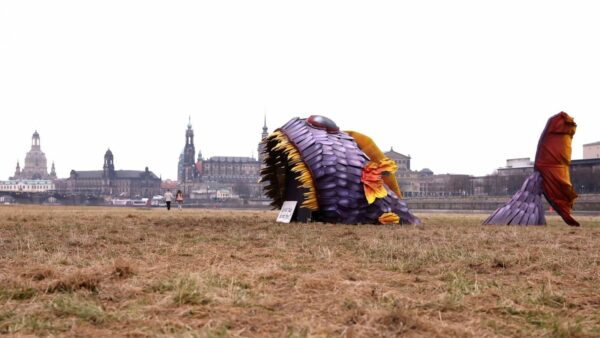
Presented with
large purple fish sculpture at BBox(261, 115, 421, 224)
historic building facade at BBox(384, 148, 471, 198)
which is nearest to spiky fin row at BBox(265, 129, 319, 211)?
large purple fish sculpture at BBox(261, 115, 421, 224)

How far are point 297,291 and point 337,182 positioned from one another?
38.2ft

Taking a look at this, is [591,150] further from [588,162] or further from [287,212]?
[287,212]

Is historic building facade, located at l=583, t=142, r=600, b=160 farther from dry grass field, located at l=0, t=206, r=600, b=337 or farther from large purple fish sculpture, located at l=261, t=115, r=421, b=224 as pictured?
dry grass field, located at l=0, t=206, r=600, b=337

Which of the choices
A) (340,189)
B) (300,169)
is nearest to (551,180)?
(340,189)

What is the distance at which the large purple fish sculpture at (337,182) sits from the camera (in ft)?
56.0

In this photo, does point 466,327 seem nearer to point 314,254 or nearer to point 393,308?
point 393,308

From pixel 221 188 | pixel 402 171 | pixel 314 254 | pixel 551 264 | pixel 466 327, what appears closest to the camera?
pixel 466 327

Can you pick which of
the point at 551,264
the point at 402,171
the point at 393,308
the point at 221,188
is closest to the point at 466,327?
the point at 393,308

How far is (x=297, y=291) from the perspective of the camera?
5.51m

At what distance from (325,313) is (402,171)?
7066 inches

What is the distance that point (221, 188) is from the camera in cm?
19825

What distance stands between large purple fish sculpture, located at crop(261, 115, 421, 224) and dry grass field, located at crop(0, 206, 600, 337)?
24.7 feet

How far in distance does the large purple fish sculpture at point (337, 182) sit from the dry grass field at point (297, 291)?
7.52 meters

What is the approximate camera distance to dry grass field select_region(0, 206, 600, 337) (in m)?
4.23
